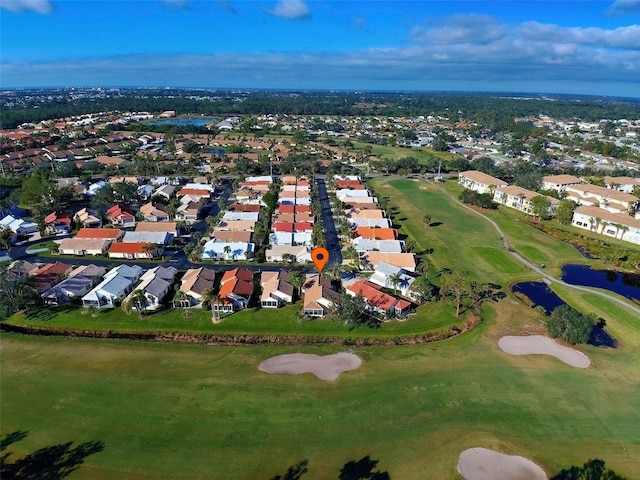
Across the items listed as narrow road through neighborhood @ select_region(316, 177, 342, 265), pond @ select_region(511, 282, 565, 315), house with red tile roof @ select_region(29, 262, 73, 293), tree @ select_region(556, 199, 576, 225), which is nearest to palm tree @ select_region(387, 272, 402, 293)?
narrow road through neighborhood @ select_region(316, 177, 342, 265)

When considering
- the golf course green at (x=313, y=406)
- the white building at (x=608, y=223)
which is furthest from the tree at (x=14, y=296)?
the white building at (x=608, y=223)

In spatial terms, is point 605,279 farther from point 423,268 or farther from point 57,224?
point 57,224

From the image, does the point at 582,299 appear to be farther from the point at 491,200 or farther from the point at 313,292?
the point at 491,200

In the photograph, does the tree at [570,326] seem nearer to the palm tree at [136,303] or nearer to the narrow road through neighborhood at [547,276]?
the narrow road through neighborhood at [547,276]

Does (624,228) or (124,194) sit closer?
(624,228)

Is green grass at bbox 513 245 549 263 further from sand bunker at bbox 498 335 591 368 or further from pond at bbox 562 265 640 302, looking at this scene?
sand bunker at bbox 498 335 591 368

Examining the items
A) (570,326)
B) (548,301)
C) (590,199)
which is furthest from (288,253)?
(590,199)
